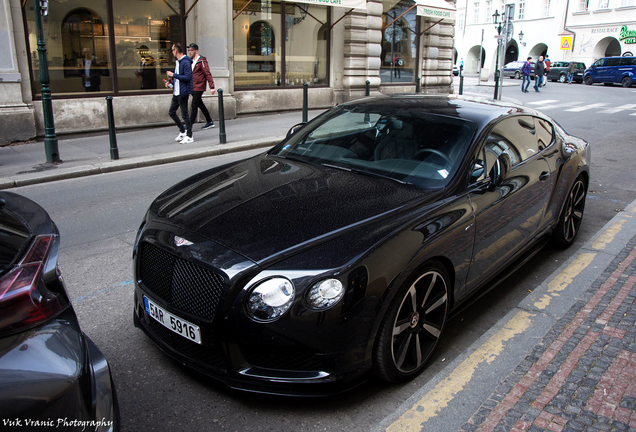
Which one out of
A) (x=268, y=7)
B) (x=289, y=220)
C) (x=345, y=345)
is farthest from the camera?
(x=268, y=7)

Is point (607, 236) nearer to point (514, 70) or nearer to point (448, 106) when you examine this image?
point (448, 106)

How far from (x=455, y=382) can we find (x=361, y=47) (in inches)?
652

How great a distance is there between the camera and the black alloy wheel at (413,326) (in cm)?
Answer: 282

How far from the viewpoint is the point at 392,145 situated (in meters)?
3.85

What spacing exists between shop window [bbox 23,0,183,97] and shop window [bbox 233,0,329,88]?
217cm

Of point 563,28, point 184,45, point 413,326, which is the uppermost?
point 563,28

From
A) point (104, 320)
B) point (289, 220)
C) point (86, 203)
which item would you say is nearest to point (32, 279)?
point (289, 220)

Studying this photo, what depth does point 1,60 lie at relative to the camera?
10.6 meters

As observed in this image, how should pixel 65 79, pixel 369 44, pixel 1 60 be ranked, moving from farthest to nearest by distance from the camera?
pixel 369 44 < pixel 65 79 < pixel 1 60

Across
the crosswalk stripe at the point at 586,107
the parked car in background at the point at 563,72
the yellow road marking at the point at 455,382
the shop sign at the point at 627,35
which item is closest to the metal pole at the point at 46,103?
the yellow road marking at the point at 455,382

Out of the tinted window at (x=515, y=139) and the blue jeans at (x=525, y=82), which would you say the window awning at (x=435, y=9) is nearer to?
the blue jeans at (x=525, y=82)

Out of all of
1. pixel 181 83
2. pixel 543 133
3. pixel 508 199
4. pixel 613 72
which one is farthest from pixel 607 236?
pixel 613 72

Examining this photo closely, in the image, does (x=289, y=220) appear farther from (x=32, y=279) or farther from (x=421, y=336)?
(x=32, y=279)

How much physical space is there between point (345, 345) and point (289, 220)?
76 cm
